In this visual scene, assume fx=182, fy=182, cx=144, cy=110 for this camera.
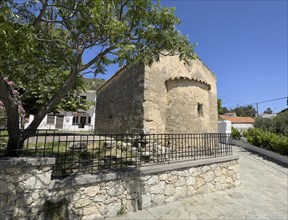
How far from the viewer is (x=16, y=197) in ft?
11.1

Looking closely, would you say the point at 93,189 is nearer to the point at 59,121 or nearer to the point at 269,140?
the point at 269,140

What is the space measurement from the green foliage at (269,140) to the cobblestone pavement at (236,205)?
4.31m

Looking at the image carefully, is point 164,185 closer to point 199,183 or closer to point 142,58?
point 199,183

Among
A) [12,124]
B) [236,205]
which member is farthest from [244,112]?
[12,124]

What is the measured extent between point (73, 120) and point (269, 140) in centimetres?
2837

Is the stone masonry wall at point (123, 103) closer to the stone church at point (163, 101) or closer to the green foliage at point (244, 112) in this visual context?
the stone church at point (163, 101)

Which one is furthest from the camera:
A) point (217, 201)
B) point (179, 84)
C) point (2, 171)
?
point (179, 84)

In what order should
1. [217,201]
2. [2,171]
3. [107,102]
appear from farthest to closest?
1. [107,102]
2. [217,201]
3. [2,171]

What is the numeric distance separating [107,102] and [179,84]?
6325 mm

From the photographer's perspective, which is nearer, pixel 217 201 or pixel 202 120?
pixel 217 201

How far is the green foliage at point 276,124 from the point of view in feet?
51.0

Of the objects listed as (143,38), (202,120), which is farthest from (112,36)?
(202,120)

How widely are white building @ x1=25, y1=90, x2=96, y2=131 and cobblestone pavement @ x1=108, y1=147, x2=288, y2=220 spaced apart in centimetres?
2420

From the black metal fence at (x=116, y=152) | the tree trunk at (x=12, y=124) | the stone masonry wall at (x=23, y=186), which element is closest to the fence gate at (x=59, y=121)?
the black metal fence at (x=116, y=152)
